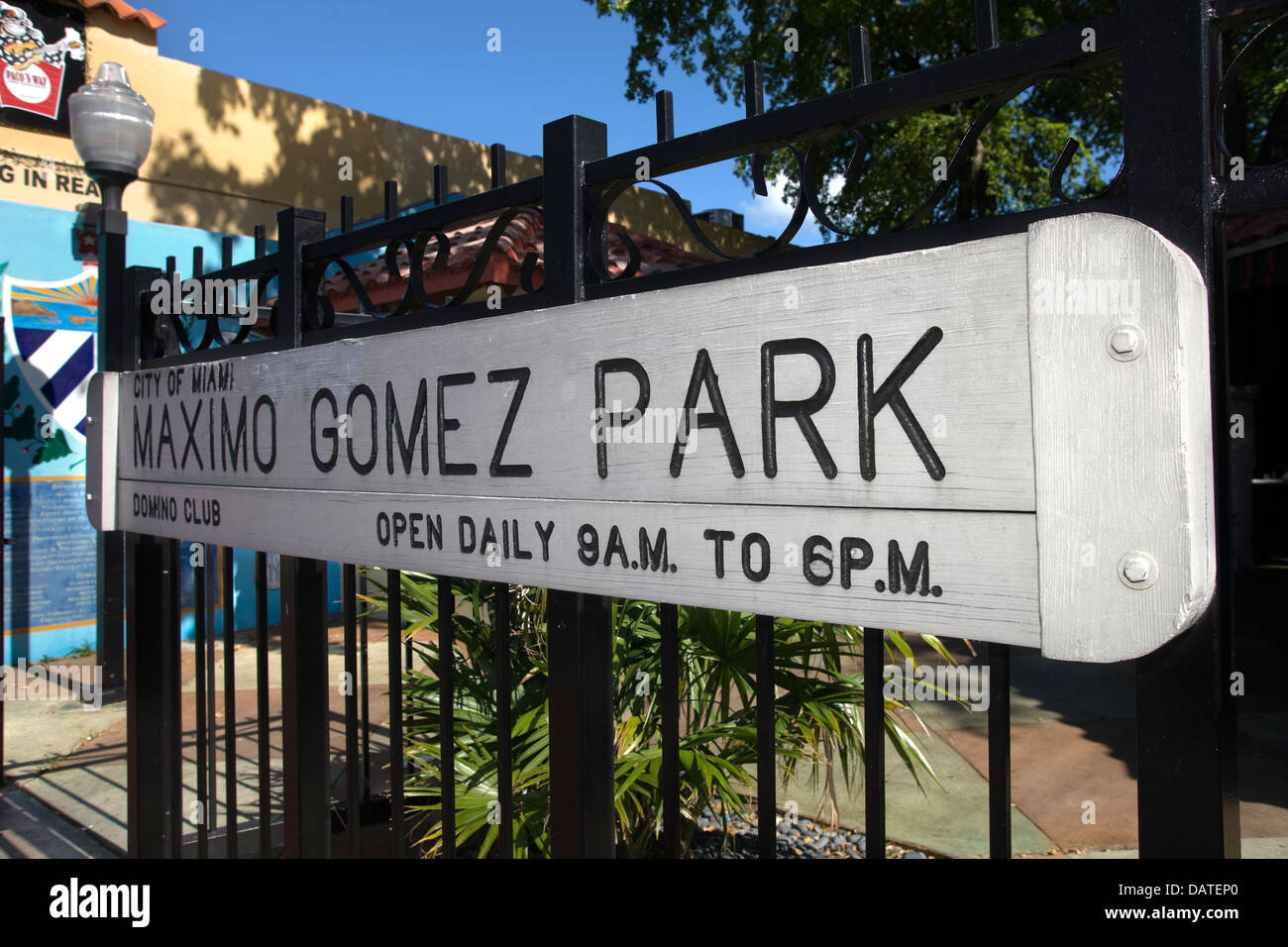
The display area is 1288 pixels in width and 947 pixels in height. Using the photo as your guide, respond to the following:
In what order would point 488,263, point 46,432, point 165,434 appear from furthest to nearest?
point 46,432 → point 488,263 → point 165,434

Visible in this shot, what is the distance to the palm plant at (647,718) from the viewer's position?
9.34ft

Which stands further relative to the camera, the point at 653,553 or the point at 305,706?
the point at 305,706

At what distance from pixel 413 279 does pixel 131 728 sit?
6.21 feet

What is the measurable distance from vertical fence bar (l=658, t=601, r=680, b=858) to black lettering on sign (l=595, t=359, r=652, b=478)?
272 millimetres

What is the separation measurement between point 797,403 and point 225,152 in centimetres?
918

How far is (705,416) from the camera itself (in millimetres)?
1304

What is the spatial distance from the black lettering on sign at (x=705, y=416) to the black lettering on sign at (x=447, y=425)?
1.54ft

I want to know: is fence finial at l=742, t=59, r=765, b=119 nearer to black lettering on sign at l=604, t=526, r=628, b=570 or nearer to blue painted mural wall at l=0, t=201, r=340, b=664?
black lettering on sign at l=604, t=526, r=628, b=570

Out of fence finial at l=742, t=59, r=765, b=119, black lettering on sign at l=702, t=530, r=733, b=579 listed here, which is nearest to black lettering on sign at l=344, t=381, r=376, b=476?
black lettering on sign at l=702, t=530, r=733, b=579

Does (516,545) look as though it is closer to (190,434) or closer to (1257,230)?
(190,434)

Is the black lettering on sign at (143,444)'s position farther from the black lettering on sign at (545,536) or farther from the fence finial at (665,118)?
the fence finial at (665,118)

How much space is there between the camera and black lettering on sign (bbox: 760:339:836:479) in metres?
1.18

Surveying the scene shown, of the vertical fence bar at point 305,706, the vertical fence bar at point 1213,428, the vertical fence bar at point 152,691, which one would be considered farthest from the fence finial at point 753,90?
the vertical fence bar at point 152,691

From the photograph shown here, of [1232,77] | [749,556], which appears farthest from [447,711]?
[1232,77]
